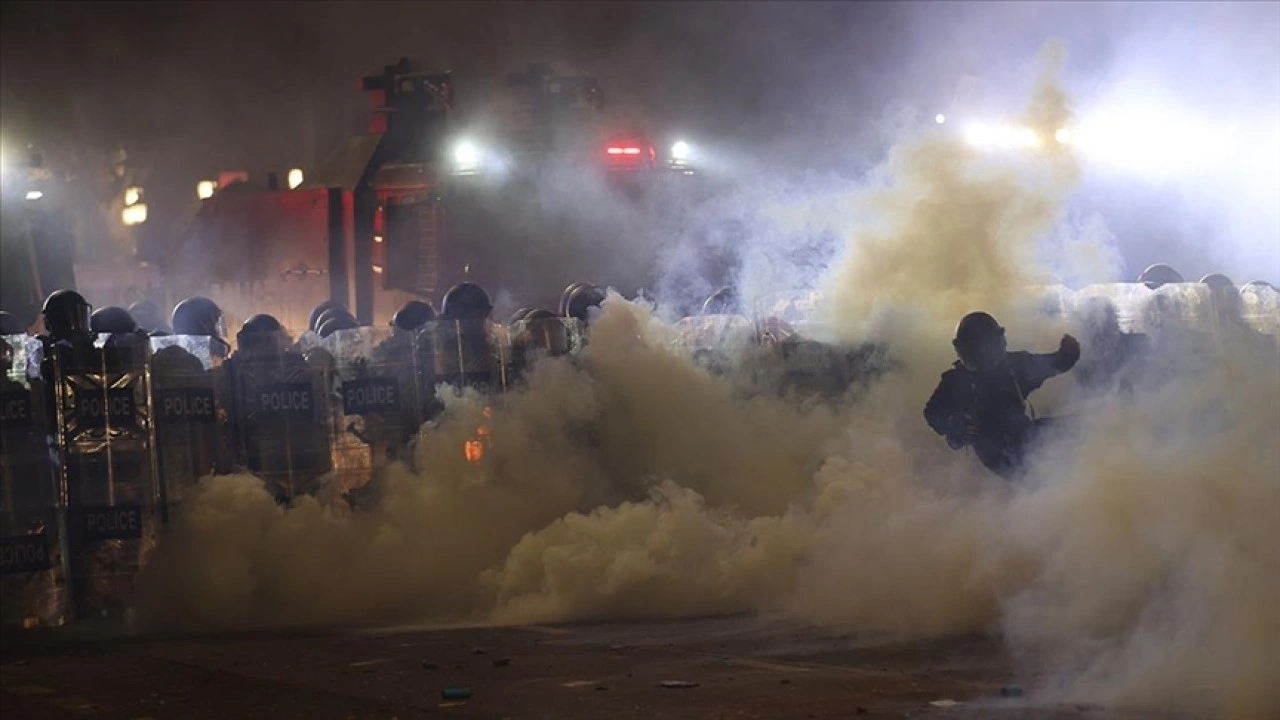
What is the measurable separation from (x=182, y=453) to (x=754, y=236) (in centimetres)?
906

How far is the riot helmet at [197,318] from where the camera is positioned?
22.1 meters

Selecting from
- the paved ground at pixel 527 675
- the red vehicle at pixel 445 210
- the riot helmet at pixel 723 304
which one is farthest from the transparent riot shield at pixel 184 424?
the red vehicle at pixel 445 210

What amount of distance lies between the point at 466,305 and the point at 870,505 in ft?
16.6

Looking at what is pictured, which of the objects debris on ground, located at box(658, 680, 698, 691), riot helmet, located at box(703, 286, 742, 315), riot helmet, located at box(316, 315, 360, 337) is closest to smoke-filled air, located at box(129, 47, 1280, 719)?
riot helmet, located at box(703, 286, 742, 315)

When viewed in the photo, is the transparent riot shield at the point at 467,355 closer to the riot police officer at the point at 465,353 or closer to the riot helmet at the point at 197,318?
the riot police officer at the point at 465,353

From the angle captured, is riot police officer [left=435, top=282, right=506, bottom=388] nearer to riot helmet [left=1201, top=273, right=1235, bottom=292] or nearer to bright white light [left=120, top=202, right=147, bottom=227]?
riot helmet [left=1201, top=273, right=1235, bottom=292]

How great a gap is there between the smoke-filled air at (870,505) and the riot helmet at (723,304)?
695mm

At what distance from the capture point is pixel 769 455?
1630 centimetres

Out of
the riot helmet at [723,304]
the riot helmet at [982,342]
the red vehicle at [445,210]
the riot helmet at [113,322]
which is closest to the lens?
the riot helmet at [982,342]

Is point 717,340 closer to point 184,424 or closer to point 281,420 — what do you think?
point 281,420

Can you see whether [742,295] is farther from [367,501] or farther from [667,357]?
[367,501]

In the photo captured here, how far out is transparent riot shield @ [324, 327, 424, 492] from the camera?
15.9 meters

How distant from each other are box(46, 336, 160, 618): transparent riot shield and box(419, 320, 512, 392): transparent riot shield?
284 centimetres

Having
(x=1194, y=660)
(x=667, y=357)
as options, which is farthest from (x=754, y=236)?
(x=1194, y=660)
